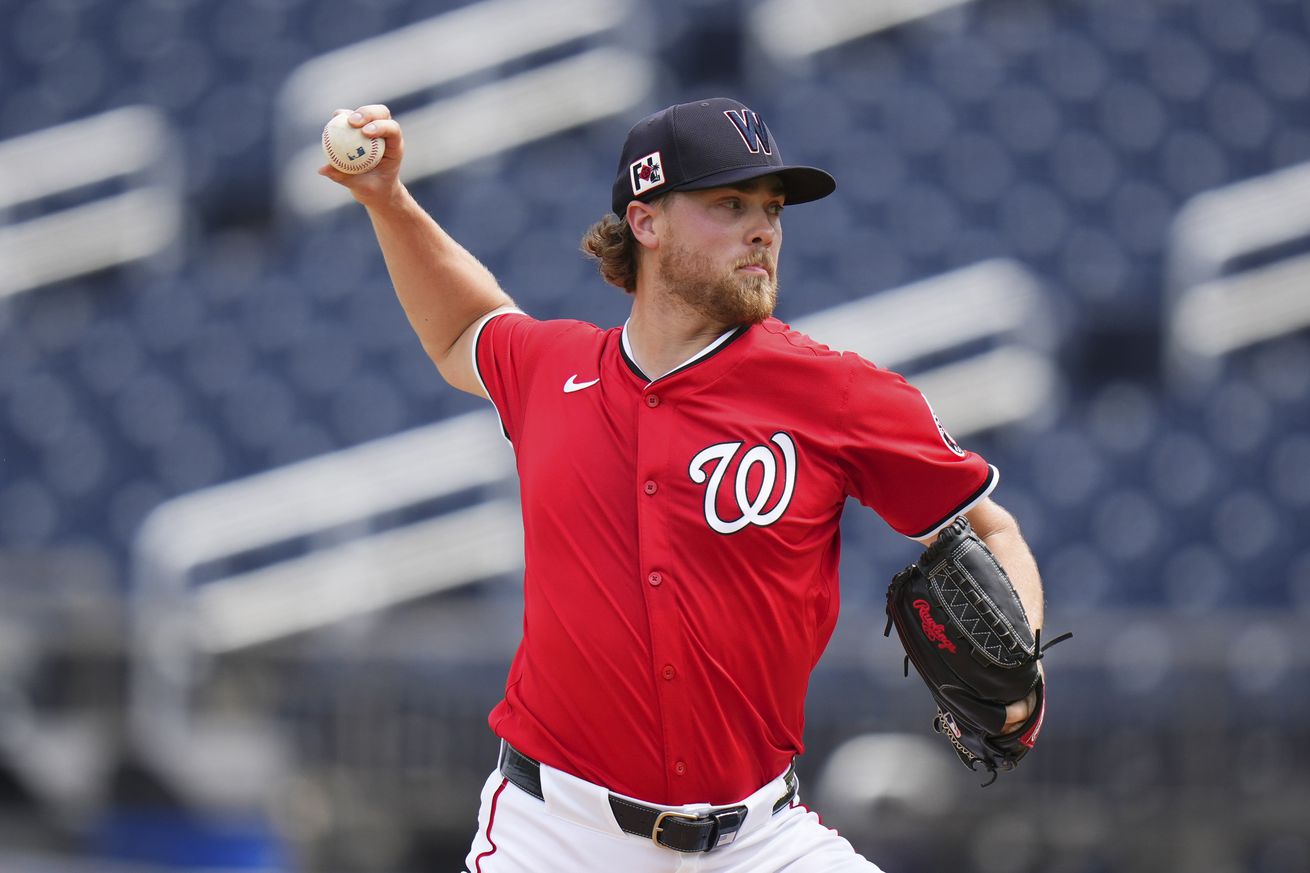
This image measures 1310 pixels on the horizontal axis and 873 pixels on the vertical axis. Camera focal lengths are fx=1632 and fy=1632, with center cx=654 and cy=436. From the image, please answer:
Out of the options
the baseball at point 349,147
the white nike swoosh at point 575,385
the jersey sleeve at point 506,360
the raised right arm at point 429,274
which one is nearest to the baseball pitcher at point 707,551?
the white nike swoosh at point 575,385

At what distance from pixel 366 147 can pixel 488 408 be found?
17.7 feet

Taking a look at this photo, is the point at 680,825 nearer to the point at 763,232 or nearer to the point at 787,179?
the point at 763,232

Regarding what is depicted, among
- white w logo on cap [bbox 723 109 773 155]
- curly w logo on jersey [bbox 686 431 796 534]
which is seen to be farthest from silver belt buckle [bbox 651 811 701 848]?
white w logo on cap [bbox 723 109 773 155]

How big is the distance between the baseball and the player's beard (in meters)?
0.57

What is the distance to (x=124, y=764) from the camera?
268 inches

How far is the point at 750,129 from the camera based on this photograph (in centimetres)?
273

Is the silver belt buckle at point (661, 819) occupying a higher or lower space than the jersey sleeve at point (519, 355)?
lower

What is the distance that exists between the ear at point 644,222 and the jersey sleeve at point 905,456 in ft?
1.32

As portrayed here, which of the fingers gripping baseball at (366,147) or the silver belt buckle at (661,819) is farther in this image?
the fingers gripping baseball at (366,147)

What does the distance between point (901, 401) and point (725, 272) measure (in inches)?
14.1

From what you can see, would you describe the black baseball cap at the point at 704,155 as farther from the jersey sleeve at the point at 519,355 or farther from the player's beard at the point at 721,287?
the jersey sleeve at the point at 519,355

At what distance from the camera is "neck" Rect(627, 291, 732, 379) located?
2.77 metres

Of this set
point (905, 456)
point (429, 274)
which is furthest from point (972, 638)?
point (429, 274)

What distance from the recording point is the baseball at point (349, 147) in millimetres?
2887
